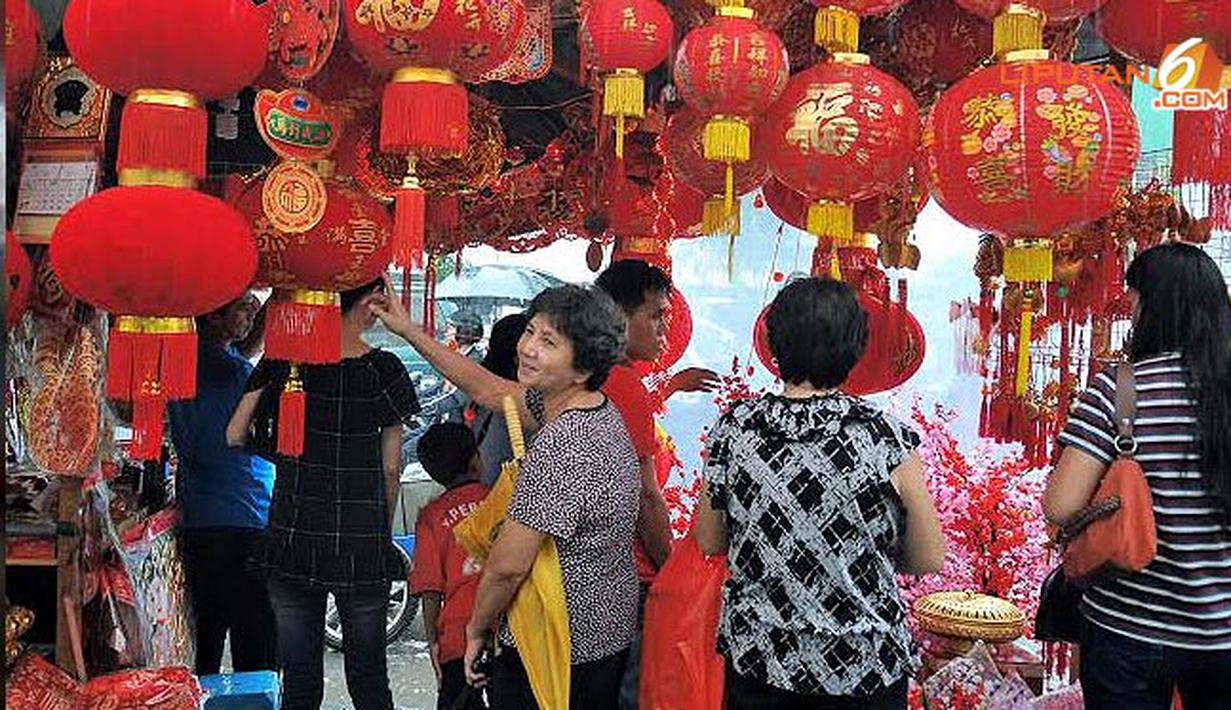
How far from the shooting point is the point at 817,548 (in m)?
2.08

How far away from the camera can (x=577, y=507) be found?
2.27 meters

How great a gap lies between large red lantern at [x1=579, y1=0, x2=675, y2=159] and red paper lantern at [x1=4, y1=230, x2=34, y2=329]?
124 cm

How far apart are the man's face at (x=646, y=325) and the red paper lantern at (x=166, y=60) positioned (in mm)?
1180

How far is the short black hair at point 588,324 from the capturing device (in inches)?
92.4

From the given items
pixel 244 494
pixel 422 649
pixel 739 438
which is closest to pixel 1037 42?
pixel 739 438

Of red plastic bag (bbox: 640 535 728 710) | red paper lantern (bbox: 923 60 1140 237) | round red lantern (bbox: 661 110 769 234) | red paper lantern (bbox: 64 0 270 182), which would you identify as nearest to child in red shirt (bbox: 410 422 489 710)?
red plastic bag (bbox: 640 535 728 710)

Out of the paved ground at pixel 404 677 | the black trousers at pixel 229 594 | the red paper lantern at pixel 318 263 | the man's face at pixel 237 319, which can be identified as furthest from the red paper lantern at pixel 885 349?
the paved ground at pixel 404 677

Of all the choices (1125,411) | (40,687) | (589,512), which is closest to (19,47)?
(40,687)

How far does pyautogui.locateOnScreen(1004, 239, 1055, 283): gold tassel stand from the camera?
98.6 inches

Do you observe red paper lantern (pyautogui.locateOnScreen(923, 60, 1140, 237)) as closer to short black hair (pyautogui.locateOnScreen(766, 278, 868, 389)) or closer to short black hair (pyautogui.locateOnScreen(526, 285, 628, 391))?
short black hair (pyautogui.locateOnScreen(766, 278, 868, 389))

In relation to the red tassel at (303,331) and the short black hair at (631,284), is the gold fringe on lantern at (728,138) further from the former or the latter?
the red tassel at (303,331)

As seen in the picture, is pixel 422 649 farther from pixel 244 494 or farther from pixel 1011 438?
pixel 1011 438

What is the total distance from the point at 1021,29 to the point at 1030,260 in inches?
18.0

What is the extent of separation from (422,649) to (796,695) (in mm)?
4059
